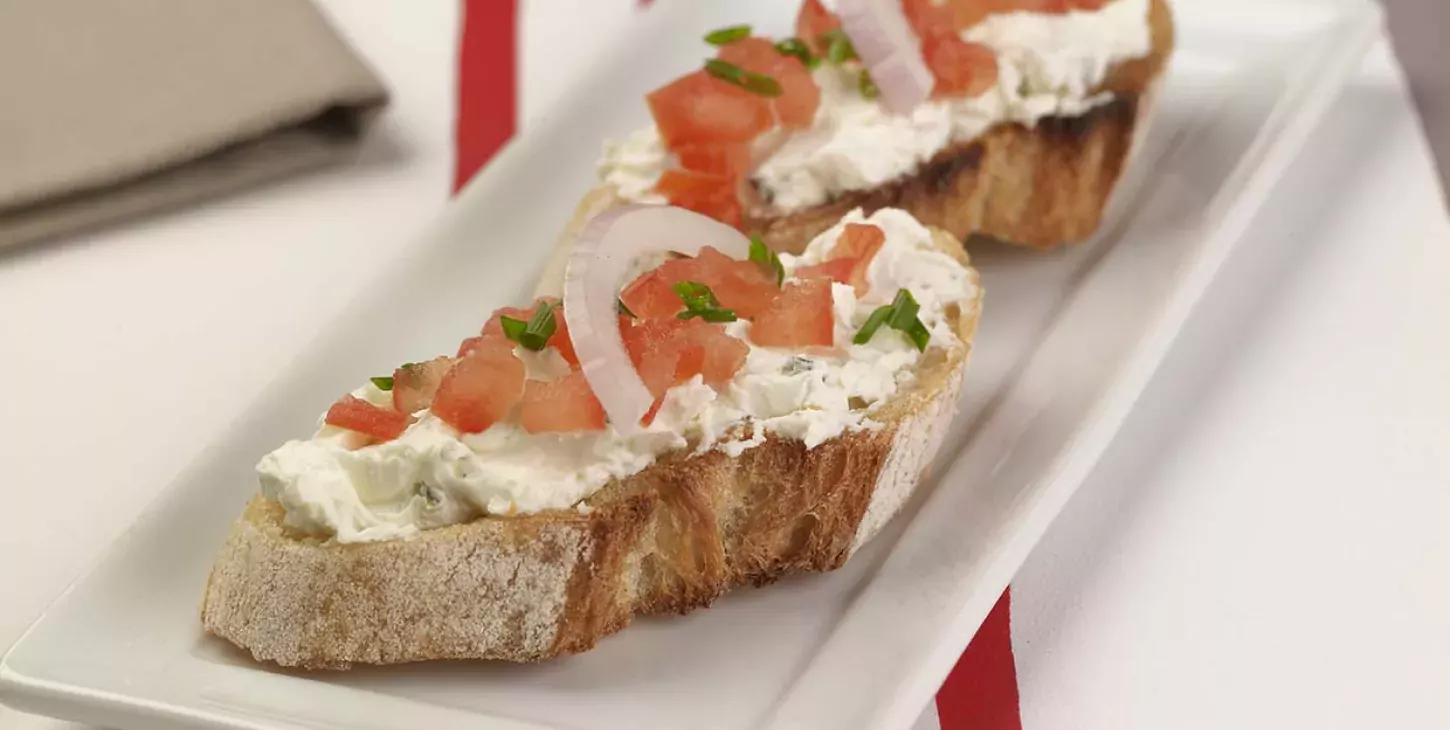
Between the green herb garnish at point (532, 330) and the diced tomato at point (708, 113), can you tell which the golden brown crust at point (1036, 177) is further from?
the green herb garnish at point (532, 330)

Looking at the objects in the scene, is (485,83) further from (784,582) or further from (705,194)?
(784,582)

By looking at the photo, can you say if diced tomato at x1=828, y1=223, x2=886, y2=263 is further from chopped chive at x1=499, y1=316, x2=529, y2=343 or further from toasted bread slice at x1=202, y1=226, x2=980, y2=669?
chopped chive at x1=499, y1=316, x2=529, y2=343

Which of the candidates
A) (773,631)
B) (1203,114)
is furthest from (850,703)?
(1203,114)

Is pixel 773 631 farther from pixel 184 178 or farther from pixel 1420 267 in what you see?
pixel 184 178

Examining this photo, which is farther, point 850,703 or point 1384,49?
point 1384,49

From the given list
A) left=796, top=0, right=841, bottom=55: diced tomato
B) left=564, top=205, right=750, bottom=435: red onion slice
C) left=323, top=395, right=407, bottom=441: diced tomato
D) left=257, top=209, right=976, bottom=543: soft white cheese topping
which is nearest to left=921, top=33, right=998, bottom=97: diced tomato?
left=796, top=0, right=841, bottom=55: diced tomato
